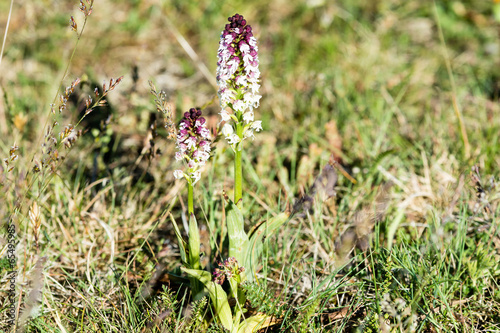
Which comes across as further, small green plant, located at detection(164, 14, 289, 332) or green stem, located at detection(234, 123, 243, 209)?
green stem, located at detection(234, 123, 243, 209)

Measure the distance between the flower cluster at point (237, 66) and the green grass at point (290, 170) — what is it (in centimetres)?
86

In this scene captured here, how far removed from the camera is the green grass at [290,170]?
227 cm

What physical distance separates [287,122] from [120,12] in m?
2.71

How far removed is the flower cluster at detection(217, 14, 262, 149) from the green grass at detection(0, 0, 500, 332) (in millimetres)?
855

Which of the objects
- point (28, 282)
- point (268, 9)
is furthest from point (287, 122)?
point (28, 282)

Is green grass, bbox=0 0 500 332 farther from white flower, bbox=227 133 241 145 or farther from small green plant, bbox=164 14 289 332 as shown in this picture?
white flower, bbox=227 133 241 145

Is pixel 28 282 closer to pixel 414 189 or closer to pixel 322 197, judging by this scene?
pixel 322 197

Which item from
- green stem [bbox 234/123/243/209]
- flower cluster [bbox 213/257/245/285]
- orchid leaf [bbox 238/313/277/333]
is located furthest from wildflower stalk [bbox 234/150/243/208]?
orchid leaf [bbox 238/313/277/333]

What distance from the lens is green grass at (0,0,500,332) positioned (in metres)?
2.27

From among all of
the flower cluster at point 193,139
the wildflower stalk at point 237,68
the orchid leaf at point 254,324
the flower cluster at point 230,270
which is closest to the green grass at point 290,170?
the orchid leaf at point 254,324

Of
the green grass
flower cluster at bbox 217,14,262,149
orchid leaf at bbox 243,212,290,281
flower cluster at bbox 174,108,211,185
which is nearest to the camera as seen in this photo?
flower cluster at bbox 217,14,262,149

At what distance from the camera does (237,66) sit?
1.82m

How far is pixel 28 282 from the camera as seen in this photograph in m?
2.42

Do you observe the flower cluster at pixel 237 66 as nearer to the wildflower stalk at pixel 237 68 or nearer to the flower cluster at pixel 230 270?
the wildflower stalk at pixel 237 68
